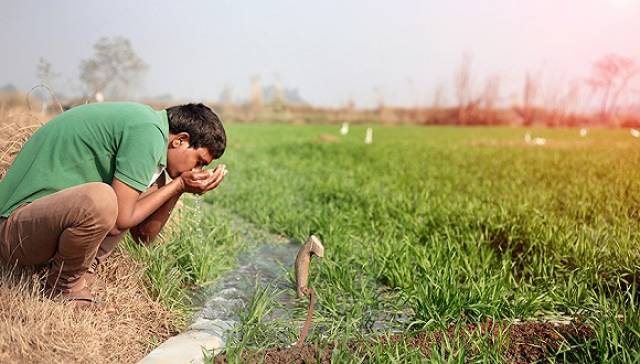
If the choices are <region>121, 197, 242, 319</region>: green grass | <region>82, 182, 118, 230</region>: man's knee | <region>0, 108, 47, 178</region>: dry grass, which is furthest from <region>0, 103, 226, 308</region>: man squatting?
<region>0, 108, 47, 178</region>: dry grass

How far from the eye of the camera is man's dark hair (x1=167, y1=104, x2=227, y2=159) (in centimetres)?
321

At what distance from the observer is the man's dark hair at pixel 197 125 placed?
126 inches

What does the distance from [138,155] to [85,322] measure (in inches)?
32.5

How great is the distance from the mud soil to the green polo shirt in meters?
0.99

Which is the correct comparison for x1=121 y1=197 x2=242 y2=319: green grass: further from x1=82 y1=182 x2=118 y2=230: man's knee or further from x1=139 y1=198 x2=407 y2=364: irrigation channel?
x1=82 y1=182 x2=118 y2=230: man's knee

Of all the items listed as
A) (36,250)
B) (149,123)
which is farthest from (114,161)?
(36,250)

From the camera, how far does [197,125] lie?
322cm

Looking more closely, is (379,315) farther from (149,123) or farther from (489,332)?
(149,123)

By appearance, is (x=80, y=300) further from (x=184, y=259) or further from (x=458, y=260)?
(x=458, y=260)

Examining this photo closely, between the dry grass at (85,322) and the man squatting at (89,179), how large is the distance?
133 millimetres

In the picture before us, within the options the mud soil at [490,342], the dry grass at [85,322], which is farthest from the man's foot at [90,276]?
the mud soil at [490,342]

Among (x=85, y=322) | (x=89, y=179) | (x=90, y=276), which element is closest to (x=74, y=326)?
(x=85, y=322)

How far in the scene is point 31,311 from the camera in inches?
116

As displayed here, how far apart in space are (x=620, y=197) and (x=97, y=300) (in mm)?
5090
